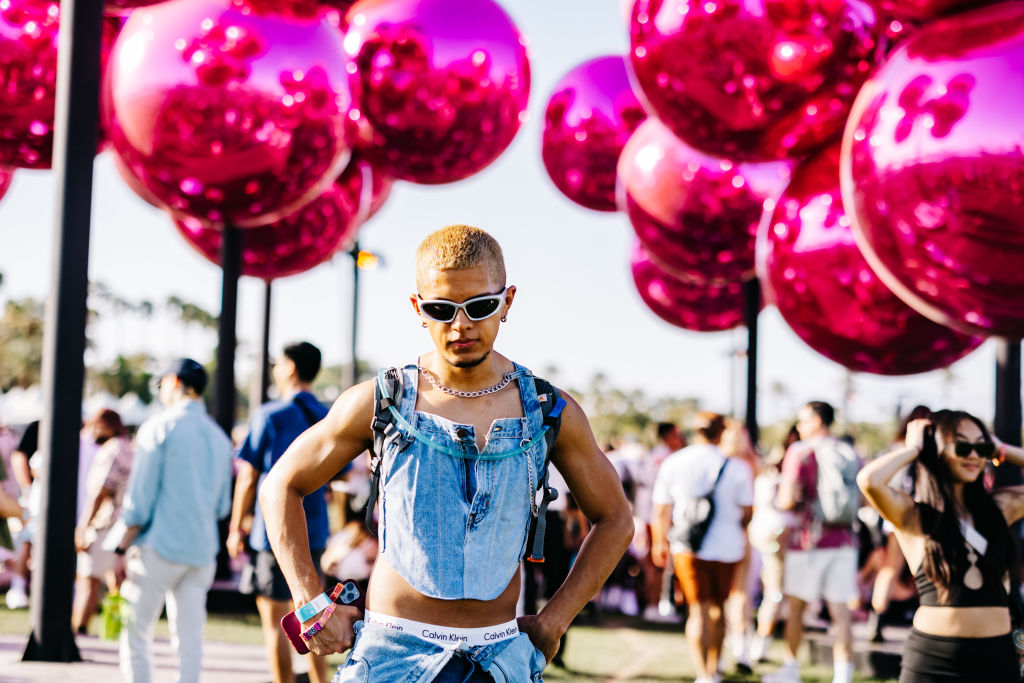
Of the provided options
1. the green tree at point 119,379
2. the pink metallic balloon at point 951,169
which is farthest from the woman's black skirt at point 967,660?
the green tree at point 119,379

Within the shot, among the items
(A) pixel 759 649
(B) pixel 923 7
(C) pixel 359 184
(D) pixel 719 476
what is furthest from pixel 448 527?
(A) pixel 759 649

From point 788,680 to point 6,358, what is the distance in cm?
5962

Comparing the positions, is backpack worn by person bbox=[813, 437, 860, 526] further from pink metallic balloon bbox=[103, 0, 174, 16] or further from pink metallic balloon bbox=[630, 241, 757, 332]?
pink metallic balloon bbox=[103, 0, 174, 16]

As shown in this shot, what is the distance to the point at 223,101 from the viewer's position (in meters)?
5.54

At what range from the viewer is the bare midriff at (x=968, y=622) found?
12.9 ft

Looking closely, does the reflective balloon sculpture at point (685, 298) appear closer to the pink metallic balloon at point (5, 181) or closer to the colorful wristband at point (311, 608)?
the pink metallic balloon at point (5, 181)

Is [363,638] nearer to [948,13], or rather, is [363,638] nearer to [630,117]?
[948,13]

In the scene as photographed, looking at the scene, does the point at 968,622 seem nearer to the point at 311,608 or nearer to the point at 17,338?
the point at 311,608

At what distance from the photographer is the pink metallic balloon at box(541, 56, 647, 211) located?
25.5ft

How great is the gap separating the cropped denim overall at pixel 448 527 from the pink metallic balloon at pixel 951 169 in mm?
1994

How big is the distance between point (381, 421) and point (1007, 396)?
3848 millimetres

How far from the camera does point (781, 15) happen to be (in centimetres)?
500

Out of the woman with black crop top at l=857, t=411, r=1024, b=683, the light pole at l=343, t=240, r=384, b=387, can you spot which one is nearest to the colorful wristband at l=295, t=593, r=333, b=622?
the woman with black crop top at l=857, t=411, r=1024, b=683

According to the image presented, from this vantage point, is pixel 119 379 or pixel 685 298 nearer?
pixel 685 298
